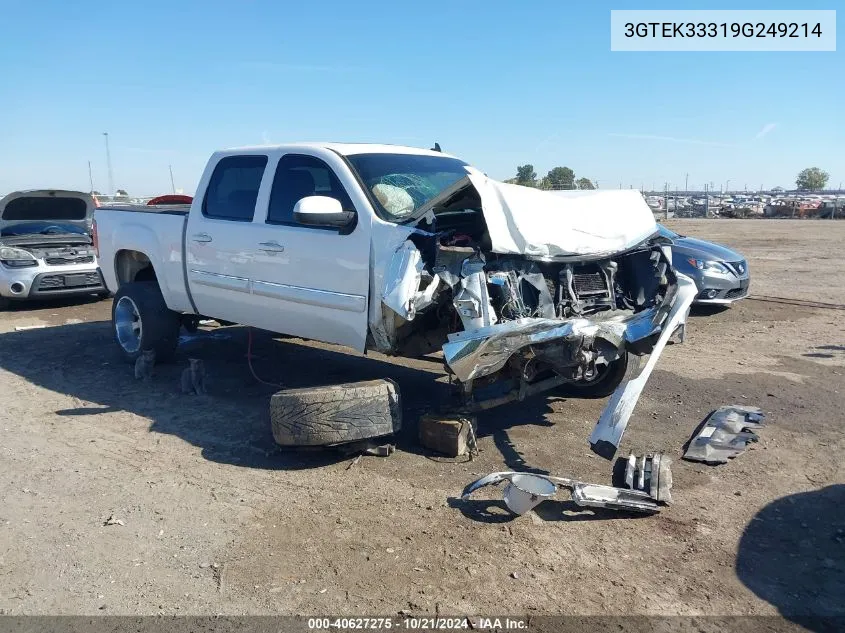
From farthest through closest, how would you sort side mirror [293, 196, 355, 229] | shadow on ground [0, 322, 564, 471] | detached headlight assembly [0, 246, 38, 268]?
detached headlight assembly [0, 246, 38, 268]
shadow on ground [0, 322, 564, 471]
side mirror [293, 196, 355, 229]

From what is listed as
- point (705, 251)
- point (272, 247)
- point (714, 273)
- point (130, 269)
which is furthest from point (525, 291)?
point (705, 251)

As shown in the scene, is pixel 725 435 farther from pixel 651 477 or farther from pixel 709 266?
pixel 709 266

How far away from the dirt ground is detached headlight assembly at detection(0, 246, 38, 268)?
405 centimetres

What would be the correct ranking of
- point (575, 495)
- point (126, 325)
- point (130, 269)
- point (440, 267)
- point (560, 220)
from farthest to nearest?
point (130, 269) < point (126, 325) < point (560, 220) < point (440, 267) < point (575, 495)

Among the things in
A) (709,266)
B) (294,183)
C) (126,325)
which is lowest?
(126,325)

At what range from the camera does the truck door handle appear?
17.0 feet

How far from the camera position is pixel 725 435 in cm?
471

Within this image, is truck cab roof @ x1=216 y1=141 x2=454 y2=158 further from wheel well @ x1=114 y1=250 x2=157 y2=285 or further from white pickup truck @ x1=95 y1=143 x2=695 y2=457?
wheel well @ x1=114 y1=250 x2=157 y2=285

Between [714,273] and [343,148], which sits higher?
[343,148]

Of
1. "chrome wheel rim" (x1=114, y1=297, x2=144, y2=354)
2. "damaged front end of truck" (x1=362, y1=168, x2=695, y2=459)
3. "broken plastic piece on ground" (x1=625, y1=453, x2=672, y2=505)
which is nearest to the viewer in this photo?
"broken plastic piece on ground" (x1=625, y1=453, x2=672, y2=505)

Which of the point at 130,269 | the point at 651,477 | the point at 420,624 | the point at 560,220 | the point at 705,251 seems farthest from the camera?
the point at 705,251

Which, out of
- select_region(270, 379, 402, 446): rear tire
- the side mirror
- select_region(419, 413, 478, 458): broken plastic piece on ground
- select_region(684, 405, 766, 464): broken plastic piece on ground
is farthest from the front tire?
select_region(684, 405, 766, 464): broken plastic piece on ground

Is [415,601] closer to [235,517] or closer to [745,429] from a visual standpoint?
[235,517]

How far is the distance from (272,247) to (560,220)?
7.37 ft
